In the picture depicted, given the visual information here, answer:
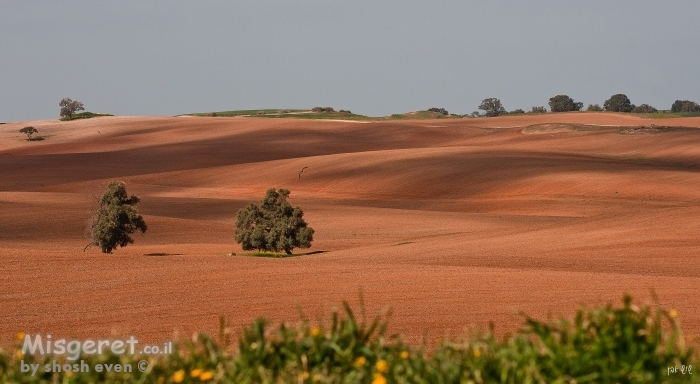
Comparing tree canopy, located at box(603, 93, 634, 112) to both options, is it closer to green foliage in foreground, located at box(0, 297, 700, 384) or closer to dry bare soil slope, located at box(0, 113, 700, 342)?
dry bare soil slope, located at box(0, 113, 700, 342)

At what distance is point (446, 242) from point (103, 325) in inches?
816

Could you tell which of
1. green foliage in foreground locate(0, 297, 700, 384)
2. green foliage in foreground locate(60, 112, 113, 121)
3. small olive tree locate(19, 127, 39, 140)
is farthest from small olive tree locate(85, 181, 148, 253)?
green foliage in foreground locate(60, 112, 113, 121)

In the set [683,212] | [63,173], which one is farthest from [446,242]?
[63,173]

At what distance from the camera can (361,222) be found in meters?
47.4

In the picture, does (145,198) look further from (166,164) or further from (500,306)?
(500,306)

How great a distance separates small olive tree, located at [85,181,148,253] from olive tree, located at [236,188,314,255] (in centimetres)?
417

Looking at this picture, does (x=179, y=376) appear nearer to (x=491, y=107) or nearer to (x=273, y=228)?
(x=273, y=228)

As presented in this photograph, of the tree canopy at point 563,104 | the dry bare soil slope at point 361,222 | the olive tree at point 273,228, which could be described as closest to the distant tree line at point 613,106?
the tree canopy at point 563,104

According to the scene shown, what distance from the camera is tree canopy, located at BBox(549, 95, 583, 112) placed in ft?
539

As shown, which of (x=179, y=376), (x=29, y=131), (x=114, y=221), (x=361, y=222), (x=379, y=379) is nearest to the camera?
(x=379, y=379)

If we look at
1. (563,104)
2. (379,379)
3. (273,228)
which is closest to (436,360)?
(379,379)

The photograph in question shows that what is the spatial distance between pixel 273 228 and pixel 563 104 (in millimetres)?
135031

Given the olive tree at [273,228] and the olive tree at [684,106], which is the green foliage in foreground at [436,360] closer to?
the olive tree at [273,228]

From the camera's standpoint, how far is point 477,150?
75125 millimetres
